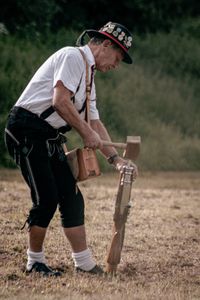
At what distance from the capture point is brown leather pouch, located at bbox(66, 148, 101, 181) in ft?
22.2

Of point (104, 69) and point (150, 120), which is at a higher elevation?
point (104, 69)

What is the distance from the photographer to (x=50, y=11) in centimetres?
2255

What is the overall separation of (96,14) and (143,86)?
416 centimetres

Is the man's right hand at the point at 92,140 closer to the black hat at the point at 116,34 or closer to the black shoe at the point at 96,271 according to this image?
the black hat at the point at 116,34

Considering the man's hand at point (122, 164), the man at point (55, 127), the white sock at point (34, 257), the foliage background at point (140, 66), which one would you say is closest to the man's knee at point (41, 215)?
the man at point (55, 127)

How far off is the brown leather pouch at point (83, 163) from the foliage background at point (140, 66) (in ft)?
31.9

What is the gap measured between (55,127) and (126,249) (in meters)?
2.13

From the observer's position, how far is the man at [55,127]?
643 centimetres

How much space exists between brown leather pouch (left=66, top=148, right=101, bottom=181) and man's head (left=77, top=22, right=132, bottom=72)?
2.14ft

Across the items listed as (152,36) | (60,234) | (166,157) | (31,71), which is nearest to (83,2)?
(152,36)

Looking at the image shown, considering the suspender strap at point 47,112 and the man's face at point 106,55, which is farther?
the man's face at point 106,55

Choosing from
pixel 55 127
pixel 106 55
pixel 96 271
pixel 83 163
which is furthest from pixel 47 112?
pixel 96 271

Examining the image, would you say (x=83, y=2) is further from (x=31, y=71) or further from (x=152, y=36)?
(x=31, y=71)

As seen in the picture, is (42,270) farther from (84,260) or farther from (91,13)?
(91,13)
